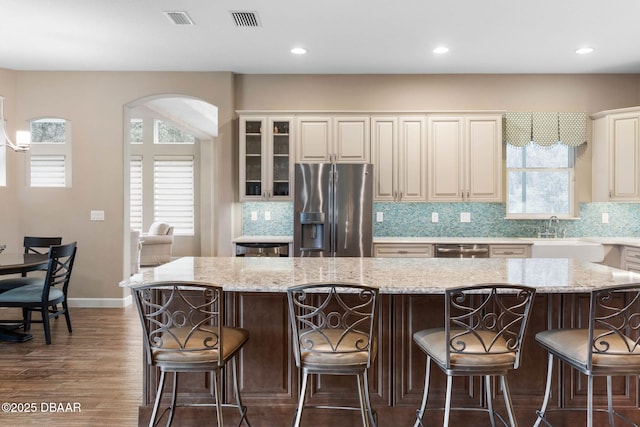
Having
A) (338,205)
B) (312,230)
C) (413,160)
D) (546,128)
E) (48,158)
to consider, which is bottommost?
(312,230)

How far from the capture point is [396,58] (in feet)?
16.7

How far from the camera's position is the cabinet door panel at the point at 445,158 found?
543 cm

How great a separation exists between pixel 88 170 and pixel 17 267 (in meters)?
2.04

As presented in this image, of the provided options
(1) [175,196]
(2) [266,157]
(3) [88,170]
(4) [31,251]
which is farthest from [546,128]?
(1) [175,196]

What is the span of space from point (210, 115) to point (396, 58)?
4253 mm

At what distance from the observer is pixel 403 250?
5.16m

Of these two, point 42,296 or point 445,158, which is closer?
point 42,296

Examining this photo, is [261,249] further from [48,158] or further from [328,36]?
[48,158]

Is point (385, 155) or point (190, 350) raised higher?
point (385, 155)

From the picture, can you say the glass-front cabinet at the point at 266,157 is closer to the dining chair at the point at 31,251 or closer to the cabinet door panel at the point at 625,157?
the dining chair at the point at 31,251

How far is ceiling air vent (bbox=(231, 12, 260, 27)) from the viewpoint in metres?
3.92

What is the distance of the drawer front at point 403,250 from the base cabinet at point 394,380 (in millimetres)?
2506

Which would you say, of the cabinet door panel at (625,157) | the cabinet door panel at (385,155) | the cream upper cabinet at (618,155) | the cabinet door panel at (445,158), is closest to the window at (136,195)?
the cabinet door panel at (385,155)

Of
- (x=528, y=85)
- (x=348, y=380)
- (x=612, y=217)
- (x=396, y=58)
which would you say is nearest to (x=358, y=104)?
(x=396, y=58)
